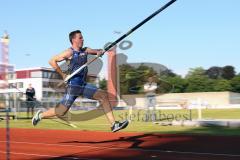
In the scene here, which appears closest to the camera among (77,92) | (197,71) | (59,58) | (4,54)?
(59,58)

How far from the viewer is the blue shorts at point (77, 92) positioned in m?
9.40

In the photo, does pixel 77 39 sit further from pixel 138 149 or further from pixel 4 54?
pixel 4 54

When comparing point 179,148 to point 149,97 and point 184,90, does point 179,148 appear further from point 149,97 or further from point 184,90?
point 184,90

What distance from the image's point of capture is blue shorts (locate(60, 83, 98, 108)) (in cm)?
940

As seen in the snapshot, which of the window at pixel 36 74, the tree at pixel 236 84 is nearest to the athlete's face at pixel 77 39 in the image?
the window at pixel 36 74

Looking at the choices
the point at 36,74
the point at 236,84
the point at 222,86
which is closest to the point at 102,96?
the point at 36,74

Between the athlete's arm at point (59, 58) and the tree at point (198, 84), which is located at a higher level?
the tree at point (198, 84)

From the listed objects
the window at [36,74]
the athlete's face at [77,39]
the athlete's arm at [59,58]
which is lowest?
the athlete's arm at [59,58]

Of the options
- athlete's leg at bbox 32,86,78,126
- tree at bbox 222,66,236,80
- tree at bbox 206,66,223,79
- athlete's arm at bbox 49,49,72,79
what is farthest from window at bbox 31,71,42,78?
tree at bbox 206,66,223,79

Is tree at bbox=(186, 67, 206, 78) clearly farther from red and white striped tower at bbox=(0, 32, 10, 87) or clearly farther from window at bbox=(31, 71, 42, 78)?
red and white striped tower at bbox=(0, 32, 10, 87)

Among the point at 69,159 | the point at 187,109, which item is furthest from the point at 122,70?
the point at 69,159

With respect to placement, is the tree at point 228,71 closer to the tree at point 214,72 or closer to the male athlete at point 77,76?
the tree at point 214,72

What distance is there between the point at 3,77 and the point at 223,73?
81853 mm

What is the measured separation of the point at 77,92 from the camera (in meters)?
9.45
